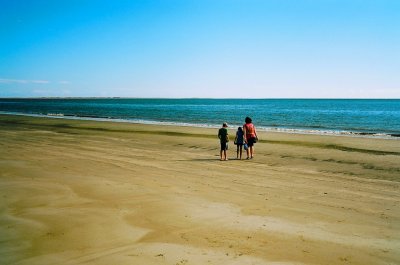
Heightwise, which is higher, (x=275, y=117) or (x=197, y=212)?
(x=275, y=117)

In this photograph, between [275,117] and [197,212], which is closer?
[197,212]

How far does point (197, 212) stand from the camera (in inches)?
291

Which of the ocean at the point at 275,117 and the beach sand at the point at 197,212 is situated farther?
the ocean at the point at 275,117

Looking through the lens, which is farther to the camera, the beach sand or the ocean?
the ocean

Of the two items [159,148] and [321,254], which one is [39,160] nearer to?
[159,148]

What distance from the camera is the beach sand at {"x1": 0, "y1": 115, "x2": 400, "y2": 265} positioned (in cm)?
540

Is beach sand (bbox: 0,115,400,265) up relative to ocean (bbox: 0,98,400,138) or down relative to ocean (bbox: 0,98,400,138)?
down

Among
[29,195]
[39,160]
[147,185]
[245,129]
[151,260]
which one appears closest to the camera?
[151,260]

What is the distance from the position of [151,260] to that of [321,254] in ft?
8.73

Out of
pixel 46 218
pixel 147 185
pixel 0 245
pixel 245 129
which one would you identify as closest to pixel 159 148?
pixel 245 129

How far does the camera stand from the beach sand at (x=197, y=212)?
5398mm

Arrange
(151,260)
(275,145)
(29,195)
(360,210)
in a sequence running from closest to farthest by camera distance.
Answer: (151,260)
(360,210)
(29,195)
(275,145)

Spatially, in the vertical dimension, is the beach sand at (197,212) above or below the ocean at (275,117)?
below

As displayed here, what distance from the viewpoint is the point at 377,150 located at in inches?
711
